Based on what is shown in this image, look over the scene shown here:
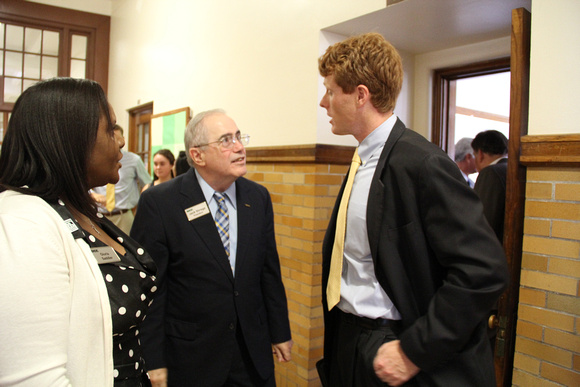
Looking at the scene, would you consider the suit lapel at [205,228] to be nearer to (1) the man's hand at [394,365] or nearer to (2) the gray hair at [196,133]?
(2) the gray hair at [196,133]

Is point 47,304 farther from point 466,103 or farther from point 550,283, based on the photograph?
point 466,103

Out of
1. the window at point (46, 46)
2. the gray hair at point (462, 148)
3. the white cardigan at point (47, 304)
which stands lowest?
the white cardigan at point (47, 304)

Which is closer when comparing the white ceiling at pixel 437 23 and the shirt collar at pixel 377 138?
the shirt collar at pixel 377 138

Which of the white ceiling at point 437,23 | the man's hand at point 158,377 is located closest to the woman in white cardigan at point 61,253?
the man's hand at point 158,377

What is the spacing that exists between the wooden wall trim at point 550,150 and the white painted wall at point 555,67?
0.15ft

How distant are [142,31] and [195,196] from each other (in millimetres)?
4804

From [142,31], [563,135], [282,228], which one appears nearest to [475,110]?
[563,135]

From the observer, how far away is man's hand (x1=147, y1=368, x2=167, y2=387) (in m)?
1.68

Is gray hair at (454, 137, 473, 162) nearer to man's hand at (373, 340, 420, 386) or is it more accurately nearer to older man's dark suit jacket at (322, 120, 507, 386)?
older man's dark suit jacket at (322, 120, 507, 386)

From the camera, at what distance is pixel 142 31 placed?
5770 millimetres

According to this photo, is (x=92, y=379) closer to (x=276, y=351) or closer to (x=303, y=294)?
(x=276, y=351)

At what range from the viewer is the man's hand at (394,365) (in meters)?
1.13

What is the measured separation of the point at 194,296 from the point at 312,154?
1.27m

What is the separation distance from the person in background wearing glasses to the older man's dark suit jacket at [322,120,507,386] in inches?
30.2
